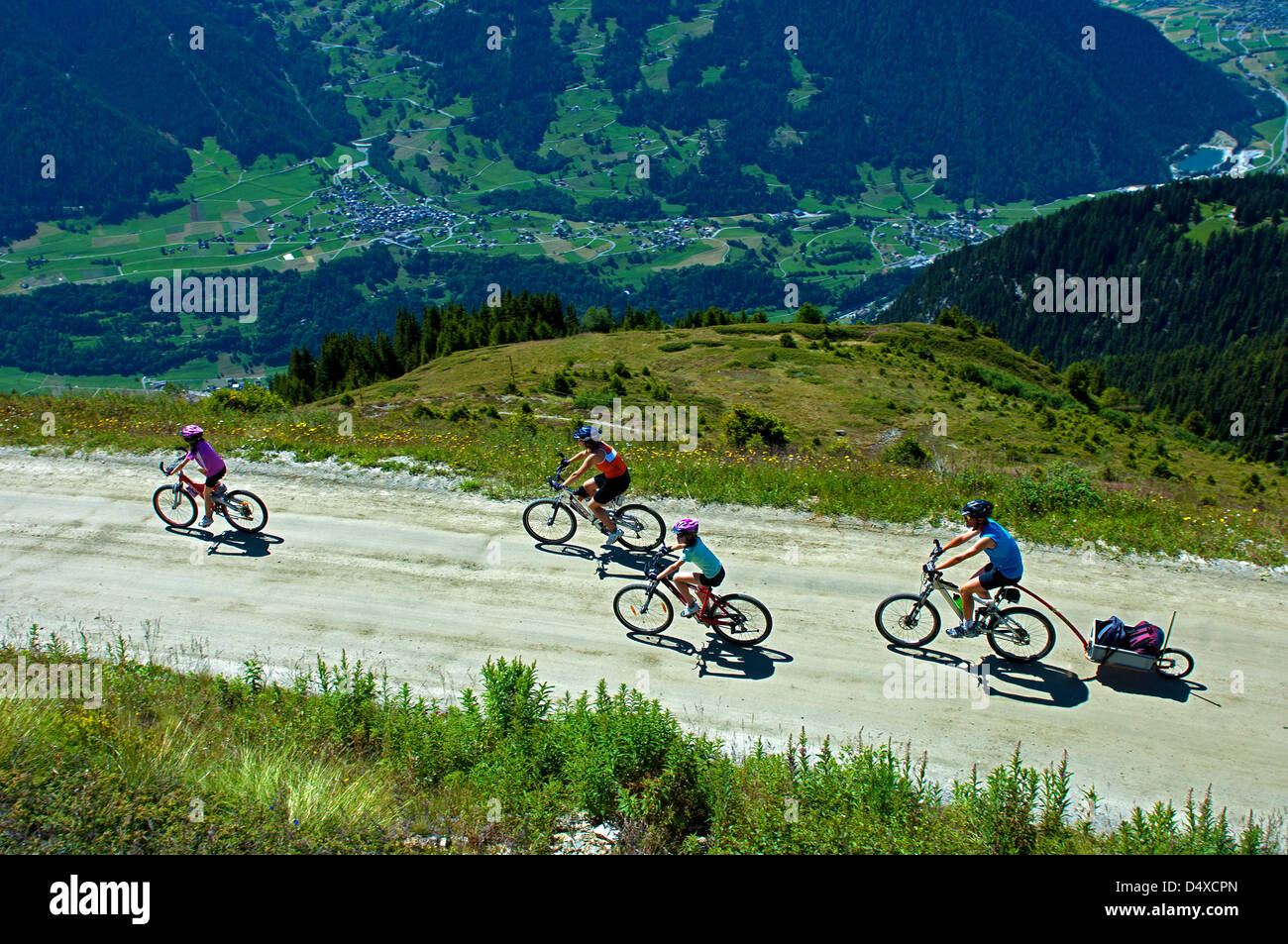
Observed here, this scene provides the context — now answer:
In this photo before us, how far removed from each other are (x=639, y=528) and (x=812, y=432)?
25075 millimetres

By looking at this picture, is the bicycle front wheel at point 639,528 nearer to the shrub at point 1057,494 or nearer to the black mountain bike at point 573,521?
the black mountain bike at point 573,521

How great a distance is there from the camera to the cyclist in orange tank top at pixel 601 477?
14.6 m

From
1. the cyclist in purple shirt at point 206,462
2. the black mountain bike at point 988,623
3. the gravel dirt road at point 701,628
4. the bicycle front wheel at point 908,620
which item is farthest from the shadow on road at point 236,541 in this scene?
the black mountain bike at point 988,623

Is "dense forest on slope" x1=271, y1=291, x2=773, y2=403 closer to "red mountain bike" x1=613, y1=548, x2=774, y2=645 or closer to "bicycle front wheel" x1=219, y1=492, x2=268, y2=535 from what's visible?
"bicycle front wheel" x1=219, y1=492, x2=268, y2=535

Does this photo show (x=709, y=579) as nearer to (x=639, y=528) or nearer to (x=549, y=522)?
(x=639, y=528)

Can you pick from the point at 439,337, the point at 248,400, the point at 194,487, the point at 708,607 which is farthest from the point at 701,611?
the point at 439,337

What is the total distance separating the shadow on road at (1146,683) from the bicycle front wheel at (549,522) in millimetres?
9794

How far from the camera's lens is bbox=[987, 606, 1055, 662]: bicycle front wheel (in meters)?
11.6

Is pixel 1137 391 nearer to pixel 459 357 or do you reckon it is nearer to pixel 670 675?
pixel 459 357

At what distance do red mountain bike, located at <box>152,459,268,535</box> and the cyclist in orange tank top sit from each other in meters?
6.96

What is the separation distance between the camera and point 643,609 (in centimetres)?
1263
